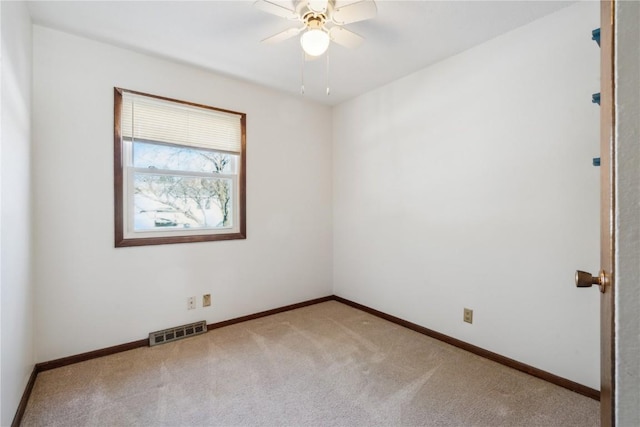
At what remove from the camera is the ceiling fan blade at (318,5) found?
160 centimetres

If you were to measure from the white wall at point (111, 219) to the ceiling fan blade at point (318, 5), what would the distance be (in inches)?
61.0

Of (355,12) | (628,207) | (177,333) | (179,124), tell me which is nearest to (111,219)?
(179,124)

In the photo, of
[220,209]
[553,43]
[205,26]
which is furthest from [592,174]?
[220,209]

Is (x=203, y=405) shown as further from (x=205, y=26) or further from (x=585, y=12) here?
(x=585, y=12)

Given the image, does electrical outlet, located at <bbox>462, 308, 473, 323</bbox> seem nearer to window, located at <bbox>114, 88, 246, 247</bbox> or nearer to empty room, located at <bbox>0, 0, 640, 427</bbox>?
empty room, located at <bbox>0, 0, 640, 427</bbox>

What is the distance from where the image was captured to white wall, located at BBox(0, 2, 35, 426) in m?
1.43

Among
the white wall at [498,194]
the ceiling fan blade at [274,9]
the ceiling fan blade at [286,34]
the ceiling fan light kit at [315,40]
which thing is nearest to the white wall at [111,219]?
the white wall at [498,194]

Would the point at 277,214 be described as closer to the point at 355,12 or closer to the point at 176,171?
the point at 176,171

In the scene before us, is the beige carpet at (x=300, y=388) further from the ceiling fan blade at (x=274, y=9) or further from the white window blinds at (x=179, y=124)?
the ceiling fan blade at (x=274, y=9)

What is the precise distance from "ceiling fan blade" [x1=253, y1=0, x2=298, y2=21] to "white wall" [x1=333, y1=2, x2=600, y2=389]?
1.23m

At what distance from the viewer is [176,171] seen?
2.66 metres

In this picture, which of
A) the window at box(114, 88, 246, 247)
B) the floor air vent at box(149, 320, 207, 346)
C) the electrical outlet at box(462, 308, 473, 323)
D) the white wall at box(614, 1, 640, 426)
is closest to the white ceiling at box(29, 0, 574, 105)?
the window at box(114, 88, 246, 247)

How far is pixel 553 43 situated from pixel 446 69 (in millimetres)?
769

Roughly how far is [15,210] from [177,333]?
153 centimetres
